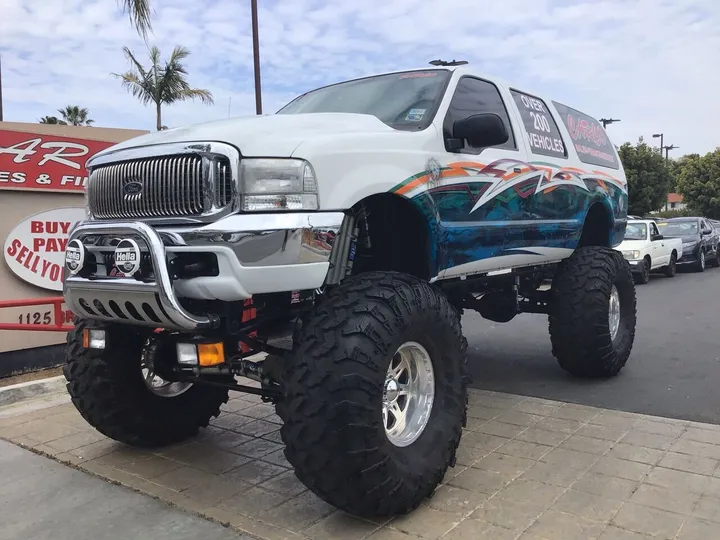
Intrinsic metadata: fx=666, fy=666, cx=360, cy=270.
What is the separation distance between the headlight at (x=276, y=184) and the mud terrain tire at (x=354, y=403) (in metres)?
0.54

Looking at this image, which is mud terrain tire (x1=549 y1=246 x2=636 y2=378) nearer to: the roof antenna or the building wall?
the roof antenna

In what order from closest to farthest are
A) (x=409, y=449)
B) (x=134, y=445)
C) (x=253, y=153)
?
(x=253, y=153) → (x=409, y=449) → (x=134, y=445)

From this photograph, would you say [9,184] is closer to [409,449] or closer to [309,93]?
[309,93]

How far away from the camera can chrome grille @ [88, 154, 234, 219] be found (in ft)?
10.5

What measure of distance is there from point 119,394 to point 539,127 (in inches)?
158

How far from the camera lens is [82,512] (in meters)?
3.70

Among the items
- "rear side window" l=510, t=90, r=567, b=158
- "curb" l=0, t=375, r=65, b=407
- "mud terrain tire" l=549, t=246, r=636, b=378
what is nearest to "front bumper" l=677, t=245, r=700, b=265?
"mud terrain tire" l=549, t=246, r=636, b=378

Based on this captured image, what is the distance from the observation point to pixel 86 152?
7.76 metres

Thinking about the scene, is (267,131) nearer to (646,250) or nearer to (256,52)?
(256,52)

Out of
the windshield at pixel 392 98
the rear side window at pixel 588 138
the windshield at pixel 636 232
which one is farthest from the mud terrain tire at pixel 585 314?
the windshield at pixel 636 232

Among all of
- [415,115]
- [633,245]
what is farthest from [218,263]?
[633,245]

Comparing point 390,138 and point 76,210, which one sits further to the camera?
point 76,210

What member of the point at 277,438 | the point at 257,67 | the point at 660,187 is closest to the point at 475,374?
the point at 277,438

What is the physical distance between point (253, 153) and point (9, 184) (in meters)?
5.16
